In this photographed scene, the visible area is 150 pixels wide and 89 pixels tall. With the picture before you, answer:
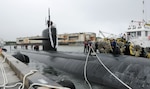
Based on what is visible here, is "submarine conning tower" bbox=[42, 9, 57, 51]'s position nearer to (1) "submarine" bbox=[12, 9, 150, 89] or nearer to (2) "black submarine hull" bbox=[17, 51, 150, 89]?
(1) "submarine" bbox=[12, 9, 150, 89]

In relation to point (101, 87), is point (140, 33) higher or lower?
higher

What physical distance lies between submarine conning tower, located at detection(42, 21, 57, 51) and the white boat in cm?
756

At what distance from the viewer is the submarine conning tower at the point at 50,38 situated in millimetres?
20281

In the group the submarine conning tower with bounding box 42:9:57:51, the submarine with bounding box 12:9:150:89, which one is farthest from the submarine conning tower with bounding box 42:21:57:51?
the submarine with bounding box 12:9:150:89

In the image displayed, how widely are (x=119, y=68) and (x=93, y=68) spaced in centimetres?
176

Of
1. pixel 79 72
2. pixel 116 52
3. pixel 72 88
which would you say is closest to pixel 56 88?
pixel 72 88

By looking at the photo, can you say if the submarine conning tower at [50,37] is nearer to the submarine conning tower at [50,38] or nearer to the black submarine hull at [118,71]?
the submarine conning tower at [50,38]

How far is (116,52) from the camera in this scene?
12.1 metres

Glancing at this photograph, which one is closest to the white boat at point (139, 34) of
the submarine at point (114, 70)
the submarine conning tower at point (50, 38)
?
the submarine conning tower at point (50, 38)

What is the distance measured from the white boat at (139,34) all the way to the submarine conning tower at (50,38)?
7.56 m

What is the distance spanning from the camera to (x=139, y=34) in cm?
2230

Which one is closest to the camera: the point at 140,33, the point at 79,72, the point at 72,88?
the point at 72,88

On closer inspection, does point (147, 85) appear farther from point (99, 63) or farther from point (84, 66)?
point (84, 66)

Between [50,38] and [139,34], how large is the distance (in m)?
9.55
